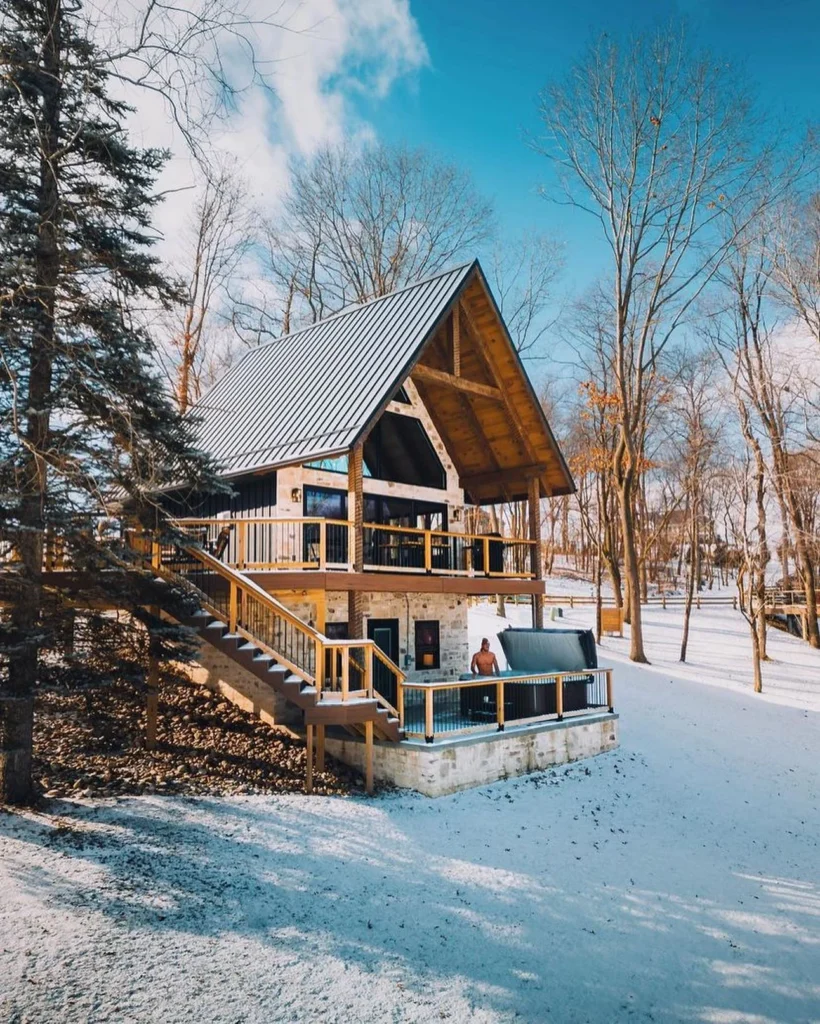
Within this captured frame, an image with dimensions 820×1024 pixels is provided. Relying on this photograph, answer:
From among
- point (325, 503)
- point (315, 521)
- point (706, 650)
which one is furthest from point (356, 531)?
point (706, 650)

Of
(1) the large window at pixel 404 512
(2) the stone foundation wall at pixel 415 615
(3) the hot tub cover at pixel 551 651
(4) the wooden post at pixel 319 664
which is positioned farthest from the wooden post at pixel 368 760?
(3) the hot tub cover at pixel 551 651

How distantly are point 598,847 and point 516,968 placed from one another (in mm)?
3673

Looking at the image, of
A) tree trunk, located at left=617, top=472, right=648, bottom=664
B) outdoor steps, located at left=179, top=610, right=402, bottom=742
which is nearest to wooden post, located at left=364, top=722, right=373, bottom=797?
outdoor steps, located at left=179, top=610, right=402, bottom=742

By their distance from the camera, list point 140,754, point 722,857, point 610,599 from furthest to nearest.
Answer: point 610,599
point 140,754
point 722,857

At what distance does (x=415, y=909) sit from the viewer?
25.1ft

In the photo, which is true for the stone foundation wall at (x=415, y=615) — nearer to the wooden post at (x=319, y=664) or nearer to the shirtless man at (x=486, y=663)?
the shirtless man at (x=486, y=663)

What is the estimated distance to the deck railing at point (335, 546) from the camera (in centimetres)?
1306

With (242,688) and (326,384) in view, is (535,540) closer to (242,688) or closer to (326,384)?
(326,384)

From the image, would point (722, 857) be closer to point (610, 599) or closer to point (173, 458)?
point (173, 458)

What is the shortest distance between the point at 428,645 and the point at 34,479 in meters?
10.2

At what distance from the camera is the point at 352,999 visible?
589 centimetres

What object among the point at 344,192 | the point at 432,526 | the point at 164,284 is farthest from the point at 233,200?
the point at 164,284

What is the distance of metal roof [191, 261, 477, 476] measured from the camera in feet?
44.4

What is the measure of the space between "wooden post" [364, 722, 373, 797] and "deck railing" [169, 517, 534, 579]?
3029 millimetres
